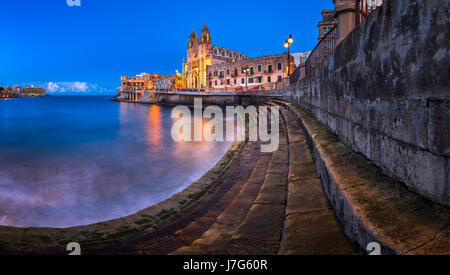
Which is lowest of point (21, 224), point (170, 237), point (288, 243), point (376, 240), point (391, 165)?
point (21, 224)

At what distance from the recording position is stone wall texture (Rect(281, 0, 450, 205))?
5.98ft

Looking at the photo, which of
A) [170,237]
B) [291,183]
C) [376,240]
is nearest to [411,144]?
[376,240]

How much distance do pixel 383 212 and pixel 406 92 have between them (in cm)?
110

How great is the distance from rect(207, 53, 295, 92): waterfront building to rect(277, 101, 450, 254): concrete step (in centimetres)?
4517

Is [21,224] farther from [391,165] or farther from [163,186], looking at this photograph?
[391,165]

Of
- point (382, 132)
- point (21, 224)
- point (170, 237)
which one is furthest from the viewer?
point (21, 224)

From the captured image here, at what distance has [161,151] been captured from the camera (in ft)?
44.5

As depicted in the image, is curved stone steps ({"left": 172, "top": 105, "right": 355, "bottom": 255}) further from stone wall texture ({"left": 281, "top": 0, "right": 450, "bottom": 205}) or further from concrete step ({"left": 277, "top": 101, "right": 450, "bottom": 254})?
stone wall texture ({"left": 281, "top": 0, "right": 450, "bottom": 205})

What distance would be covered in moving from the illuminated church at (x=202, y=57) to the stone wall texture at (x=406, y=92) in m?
72.0

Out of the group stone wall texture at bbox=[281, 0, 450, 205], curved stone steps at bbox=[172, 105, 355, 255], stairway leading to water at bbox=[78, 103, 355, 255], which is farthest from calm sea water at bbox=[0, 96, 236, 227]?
stone wall texture at bbox=[281, 0, 450, 205]

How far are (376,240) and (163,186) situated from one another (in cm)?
694

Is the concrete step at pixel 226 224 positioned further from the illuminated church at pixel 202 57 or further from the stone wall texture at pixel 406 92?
the illuminated church at pixel 202 57

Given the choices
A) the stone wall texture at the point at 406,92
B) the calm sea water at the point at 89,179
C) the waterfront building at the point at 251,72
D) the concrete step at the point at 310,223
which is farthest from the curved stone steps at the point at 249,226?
the waterfront building at the point at 251,72

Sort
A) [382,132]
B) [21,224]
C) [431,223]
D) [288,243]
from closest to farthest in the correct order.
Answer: [431,223], [288,243], [382,132], [21,224]
